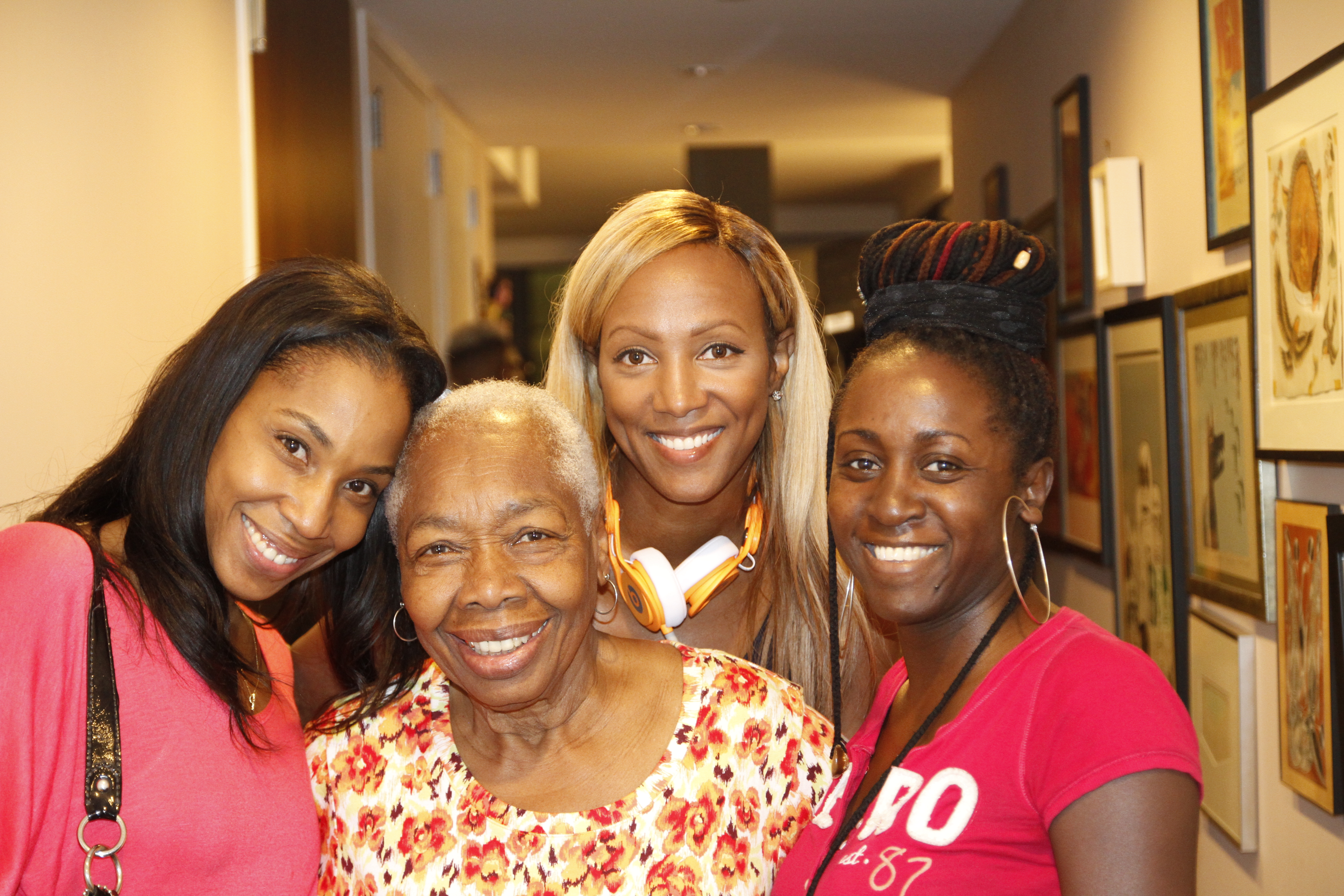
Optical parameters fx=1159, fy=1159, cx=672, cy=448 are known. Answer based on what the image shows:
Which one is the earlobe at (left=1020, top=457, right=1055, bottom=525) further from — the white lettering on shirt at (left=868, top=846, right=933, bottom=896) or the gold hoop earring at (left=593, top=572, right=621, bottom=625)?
the gold hoop earring at (left=593, top=572, right=621, bottom=625)

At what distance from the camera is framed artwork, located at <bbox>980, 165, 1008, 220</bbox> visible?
5320 millimetres

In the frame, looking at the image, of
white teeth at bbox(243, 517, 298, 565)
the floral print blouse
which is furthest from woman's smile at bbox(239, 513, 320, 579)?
the floral print blouse

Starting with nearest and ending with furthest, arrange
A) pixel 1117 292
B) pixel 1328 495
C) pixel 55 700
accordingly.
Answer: pixel 55 700
pixel 1328 495
pixel 1117 292

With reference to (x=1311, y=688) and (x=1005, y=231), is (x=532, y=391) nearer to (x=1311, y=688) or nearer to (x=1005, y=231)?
(x=1005, y=231)

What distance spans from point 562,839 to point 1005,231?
105cm

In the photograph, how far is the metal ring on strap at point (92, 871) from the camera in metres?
1.48

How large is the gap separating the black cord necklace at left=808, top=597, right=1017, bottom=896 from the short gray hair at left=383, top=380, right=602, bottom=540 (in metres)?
0.58

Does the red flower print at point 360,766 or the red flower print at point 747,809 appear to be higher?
the red flower print at point 360,766

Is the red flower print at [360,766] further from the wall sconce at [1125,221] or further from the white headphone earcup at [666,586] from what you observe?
the wall sconce at [1125,221]

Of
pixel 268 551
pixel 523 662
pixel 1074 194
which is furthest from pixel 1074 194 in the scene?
pixel 268 551

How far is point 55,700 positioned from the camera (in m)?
1.46

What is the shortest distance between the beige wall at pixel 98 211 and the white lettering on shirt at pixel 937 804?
6.30 ft

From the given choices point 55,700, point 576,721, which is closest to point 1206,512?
point 576,721

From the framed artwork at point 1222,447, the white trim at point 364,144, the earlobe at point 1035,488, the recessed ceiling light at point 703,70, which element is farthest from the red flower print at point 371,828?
the recessed ceiling light at point 703,70
